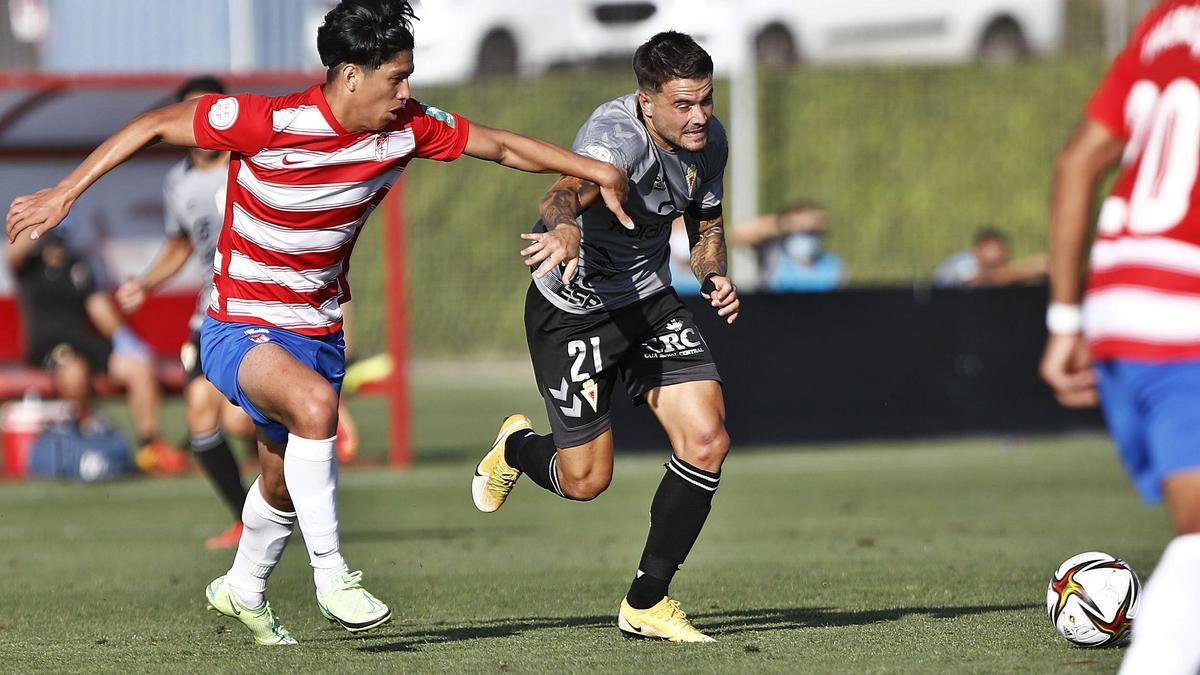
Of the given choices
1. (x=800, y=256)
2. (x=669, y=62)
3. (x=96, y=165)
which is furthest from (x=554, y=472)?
(x=800, y=256)

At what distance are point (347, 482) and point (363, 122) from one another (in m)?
8.02

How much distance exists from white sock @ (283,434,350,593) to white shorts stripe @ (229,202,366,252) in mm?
681


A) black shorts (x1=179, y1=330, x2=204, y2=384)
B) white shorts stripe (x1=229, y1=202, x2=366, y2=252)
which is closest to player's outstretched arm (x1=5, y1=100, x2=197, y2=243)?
white shorts stripe (x1=229, y1=202, x2=366, y2=252)

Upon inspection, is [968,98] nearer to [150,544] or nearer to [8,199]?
[8,199]

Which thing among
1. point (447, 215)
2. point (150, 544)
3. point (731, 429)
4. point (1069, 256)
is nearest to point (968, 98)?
point (447, 215)

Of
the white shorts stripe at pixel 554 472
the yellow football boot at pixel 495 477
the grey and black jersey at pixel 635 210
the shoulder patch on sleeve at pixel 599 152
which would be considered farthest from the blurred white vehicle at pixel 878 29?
the shoulder patch on sleeve at pixel 599 152

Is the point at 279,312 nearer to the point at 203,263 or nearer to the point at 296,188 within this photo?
the point at 296,188

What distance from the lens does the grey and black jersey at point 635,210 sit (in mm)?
6504

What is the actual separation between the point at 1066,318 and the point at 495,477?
392 cm

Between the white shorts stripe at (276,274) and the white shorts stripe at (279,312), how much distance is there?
7 centimetres

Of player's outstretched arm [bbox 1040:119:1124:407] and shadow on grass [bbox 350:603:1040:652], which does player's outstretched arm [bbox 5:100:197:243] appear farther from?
player's outstretched arm [bbox 1040:119:1124:407]

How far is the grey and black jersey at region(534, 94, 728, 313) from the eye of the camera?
650 cm

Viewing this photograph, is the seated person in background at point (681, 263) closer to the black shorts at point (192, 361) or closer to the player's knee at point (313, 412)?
the black shorts at point (192, 361)

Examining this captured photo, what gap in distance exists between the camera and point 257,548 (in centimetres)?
644
